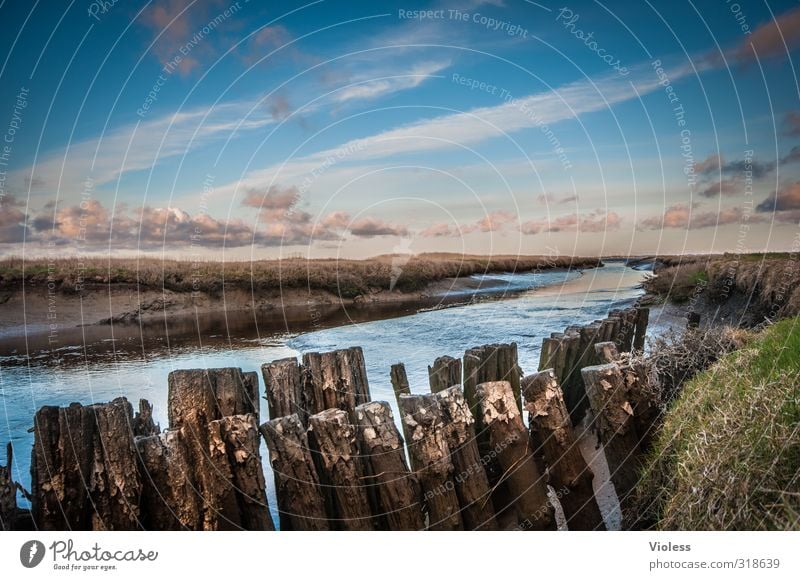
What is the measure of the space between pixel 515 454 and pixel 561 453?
0.31 metres

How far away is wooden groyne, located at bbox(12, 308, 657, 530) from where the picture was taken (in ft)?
11.2

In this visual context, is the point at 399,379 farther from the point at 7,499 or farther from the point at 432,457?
the point at 7,499

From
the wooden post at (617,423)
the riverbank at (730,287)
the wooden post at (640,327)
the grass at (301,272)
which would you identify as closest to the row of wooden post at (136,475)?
the wooden post at (617,423)

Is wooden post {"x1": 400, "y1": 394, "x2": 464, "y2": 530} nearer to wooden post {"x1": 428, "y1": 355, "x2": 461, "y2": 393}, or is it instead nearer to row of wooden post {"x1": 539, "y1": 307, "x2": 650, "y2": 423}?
wooden post {"x1": 428, "y1": 355, "x2": 461, "y2": 393}

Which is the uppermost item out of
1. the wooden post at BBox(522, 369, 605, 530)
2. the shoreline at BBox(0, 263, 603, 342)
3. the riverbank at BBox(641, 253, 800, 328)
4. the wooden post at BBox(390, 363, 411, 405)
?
the shoreline at BBox(0, 263, 603, 342)

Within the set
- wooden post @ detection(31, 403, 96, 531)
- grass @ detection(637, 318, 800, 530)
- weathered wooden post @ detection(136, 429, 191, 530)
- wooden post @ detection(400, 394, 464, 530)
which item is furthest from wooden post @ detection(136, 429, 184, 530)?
grass @ detection(637, 318, 800, 530)

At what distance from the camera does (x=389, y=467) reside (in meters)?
3.44

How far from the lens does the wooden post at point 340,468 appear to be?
341 cm

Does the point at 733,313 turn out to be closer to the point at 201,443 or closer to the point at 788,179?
the point at 788,179

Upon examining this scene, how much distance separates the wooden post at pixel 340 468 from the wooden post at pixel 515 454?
858 millimetres

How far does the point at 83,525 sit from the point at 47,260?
381 cm

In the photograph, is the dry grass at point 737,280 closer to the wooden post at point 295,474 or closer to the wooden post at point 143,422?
the wooden post at point 295,474

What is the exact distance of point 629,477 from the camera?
3.78 m
